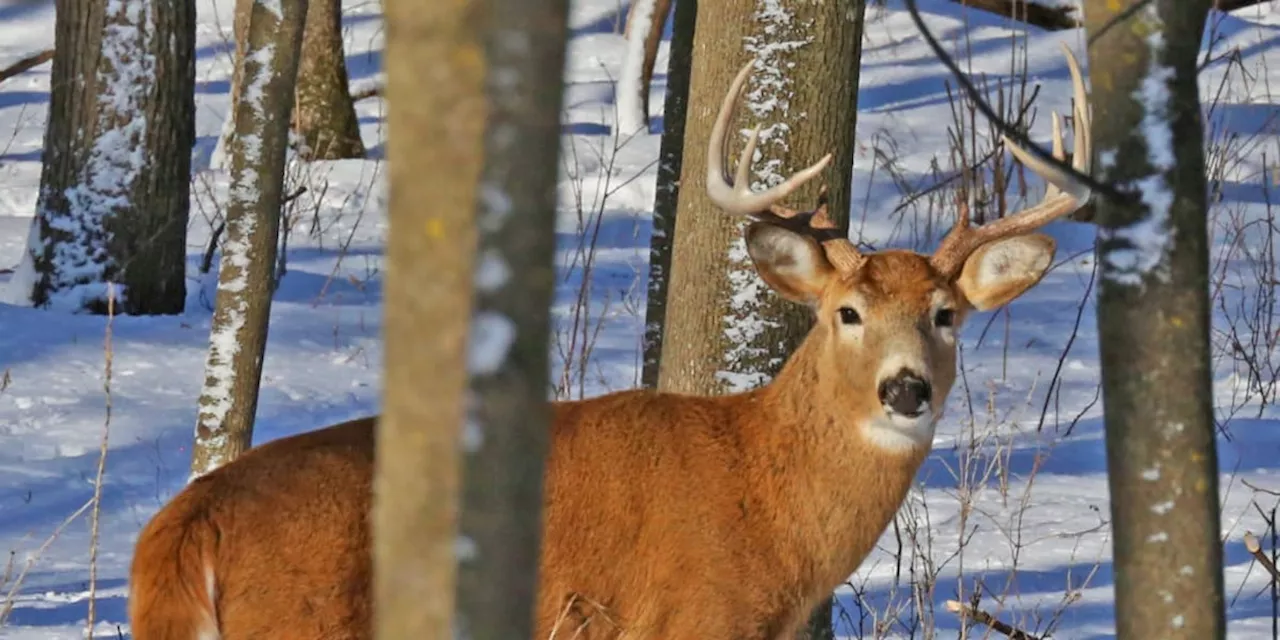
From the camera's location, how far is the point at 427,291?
62.8 inches

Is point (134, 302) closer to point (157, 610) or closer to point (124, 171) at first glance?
point (124, 171)

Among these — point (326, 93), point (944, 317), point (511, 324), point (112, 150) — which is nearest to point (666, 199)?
point (944, 317)

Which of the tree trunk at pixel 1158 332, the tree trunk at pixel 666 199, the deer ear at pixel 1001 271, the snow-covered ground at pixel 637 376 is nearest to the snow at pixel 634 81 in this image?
the snow-covered ground at pixel 637 376

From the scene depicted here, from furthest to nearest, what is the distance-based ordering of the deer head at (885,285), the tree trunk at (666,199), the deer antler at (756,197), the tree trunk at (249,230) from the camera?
the tree trunk at (666,199) → the tree trunk at (249,230) → the deer head at (885,285) → the deer antler at (756,197)

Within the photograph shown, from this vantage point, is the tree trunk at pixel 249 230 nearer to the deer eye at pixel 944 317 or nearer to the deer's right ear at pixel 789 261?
the deer's right ear at pixel 789 261

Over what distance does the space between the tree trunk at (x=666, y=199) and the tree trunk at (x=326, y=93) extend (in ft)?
22.2

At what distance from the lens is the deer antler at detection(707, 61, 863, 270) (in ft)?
15.3

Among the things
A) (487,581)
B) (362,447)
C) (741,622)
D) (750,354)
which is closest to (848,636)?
(750,354)

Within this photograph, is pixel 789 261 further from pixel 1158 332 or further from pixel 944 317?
pixel 1158 332

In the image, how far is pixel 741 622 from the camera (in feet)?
15.0

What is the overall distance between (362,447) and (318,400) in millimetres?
5135

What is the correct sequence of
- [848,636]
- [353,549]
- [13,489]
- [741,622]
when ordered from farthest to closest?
[13,489] < [848,636] < [741,622] < [353,549]

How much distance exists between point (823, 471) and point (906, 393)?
34 cm

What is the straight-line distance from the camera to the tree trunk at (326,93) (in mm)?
14289
